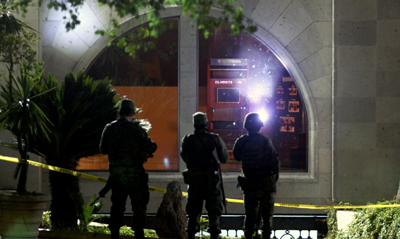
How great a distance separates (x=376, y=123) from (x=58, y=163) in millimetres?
6732

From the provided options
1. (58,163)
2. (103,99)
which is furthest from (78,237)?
(103,99)

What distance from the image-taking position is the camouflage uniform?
7.86 metres

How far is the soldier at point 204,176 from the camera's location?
820 centimetres

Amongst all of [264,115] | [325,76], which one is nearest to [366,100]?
[325,76]

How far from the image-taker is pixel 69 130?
30.3 ft

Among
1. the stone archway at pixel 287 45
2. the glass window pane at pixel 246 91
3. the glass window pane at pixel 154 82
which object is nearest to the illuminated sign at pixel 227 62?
the glass window pane at pixel 246 91

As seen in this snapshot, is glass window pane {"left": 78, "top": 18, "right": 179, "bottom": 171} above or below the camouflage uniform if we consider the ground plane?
above

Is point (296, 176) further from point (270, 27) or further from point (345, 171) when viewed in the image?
point (270, 27)

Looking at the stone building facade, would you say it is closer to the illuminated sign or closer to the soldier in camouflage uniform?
the illuminated sign

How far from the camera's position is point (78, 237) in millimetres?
9148

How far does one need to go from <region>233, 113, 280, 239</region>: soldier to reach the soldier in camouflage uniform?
146 cm

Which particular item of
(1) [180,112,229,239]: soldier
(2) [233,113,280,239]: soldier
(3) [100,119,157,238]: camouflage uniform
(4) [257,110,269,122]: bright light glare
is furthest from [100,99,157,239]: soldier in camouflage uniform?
(4) [257,110,269,122]: bright light glare

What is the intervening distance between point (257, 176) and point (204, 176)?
803 mm

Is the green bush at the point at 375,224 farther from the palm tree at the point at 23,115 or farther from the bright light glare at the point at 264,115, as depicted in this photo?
the palm tree at the point at 23,115
